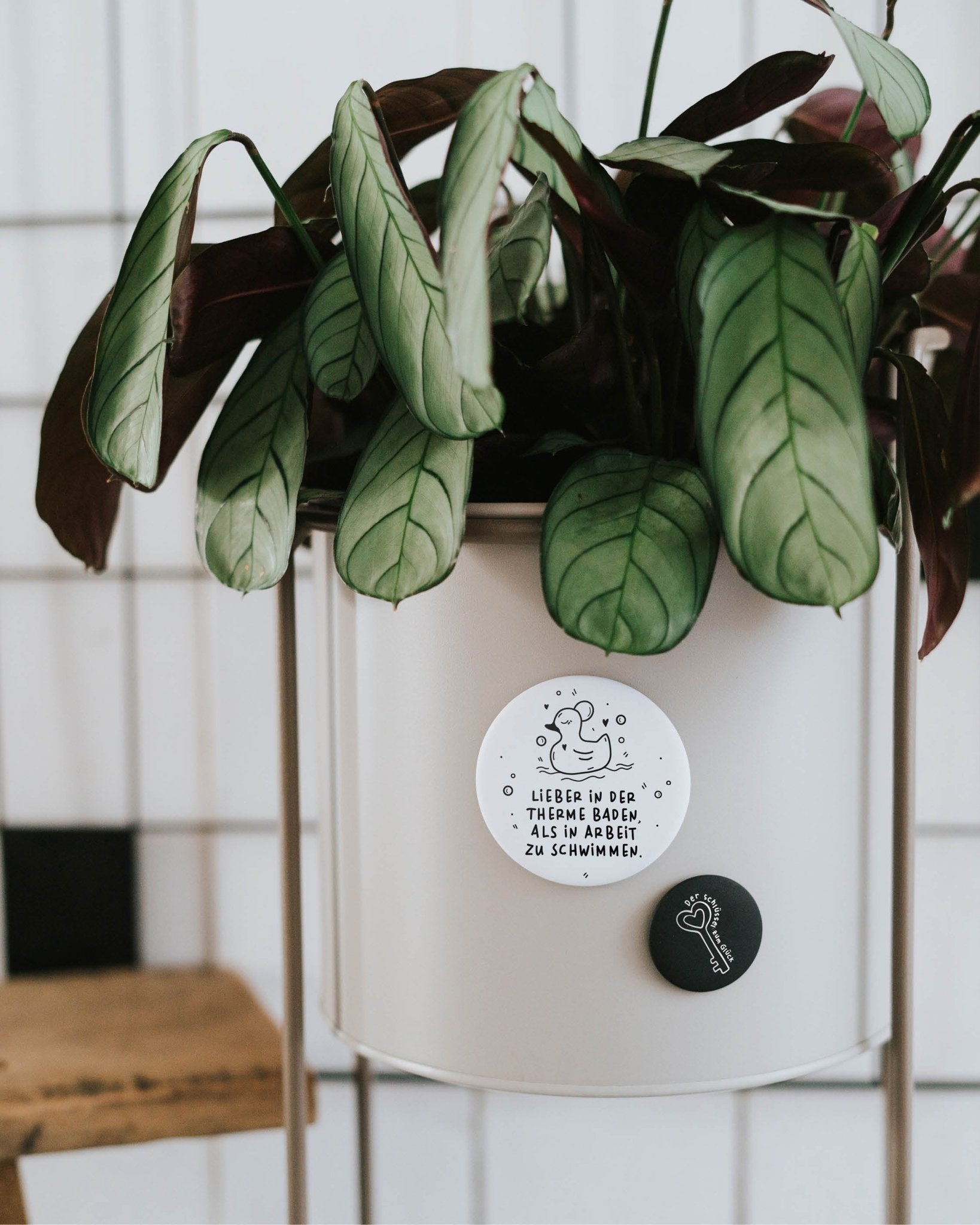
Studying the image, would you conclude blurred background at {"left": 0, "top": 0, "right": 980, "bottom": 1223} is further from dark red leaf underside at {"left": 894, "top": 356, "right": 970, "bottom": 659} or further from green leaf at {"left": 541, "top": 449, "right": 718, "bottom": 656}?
green leaf at {"left": 541, "top": 449, "right": 718, "bottom": 656}

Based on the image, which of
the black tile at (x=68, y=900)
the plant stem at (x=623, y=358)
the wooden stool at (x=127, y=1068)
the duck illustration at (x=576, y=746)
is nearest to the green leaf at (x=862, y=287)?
the plant stem at (x=623, y=358)

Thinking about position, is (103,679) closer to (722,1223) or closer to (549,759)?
(549,759)

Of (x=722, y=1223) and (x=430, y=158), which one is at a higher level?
(x=430, y=158)

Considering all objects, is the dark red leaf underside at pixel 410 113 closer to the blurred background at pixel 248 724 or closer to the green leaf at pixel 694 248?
the green leaf at pixel 694 248

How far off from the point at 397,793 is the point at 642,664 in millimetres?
156

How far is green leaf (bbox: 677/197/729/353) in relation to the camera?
44 cm

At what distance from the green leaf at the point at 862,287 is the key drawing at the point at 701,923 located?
0.91 feet

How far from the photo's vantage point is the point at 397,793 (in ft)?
1.70

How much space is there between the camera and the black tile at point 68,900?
38.2 inches

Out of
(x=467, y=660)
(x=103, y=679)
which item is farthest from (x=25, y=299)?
(x=467, y=660)

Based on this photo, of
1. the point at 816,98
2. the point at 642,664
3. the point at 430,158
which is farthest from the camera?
the point at 430,158

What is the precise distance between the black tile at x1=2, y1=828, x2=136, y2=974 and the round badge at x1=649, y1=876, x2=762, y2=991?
68 cm

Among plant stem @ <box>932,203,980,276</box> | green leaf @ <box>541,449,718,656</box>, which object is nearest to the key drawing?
green leaf @ <box>541,449,718,656</box>

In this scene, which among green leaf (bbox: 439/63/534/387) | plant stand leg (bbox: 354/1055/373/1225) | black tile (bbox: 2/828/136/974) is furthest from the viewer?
black tile (bbox: 2/828/136/974)
